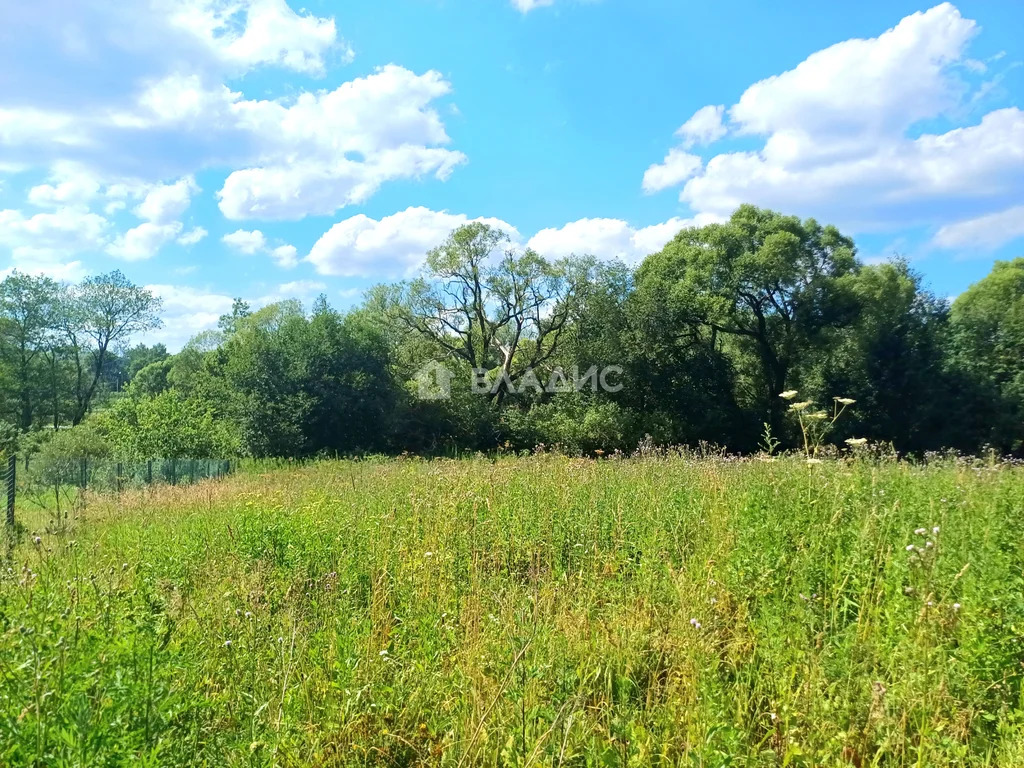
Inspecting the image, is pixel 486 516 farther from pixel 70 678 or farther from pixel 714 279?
pixel 714 279

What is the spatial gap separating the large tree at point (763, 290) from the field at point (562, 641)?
2194 cm

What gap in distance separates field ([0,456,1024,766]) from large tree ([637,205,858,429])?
72.0 feet

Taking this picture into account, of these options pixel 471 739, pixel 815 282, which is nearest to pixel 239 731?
pixel 471 739

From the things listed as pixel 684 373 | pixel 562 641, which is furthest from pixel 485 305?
pixel 562 641

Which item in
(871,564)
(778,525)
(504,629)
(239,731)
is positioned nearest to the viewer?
(239,731)

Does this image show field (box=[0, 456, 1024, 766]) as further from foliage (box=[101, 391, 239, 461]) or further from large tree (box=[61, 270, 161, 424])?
large tree (box=[61, 270, 161, 424])

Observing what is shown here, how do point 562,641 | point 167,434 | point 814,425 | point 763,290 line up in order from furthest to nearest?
point 763,290, point 167,434, point 814,425, point 562,641

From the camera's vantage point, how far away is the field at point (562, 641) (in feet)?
8.27

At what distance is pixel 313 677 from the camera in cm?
315

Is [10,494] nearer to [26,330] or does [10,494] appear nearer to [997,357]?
[997,357]

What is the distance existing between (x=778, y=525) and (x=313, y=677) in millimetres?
2925

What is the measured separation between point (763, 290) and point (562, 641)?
25.8m

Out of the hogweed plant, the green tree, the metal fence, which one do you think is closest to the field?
the hogweed plant

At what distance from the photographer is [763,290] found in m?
26.6
